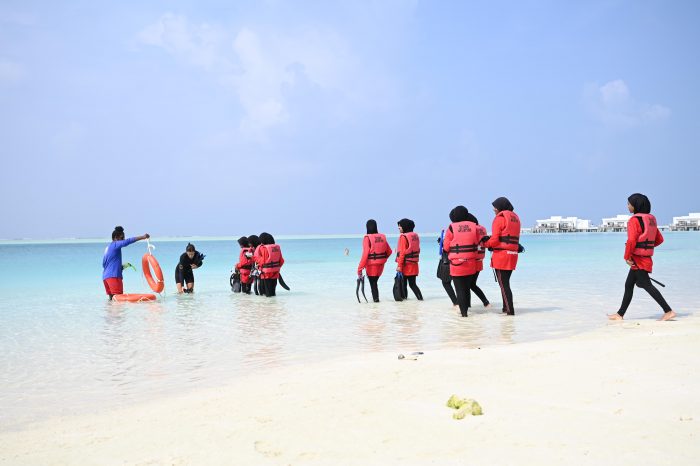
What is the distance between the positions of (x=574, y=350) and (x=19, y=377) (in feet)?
20.5

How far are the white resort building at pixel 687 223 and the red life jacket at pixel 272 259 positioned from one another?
14518 centimetres

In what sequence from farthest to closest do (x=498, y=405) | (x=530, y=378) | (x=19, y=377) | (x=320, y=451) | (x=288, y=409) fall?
1. (x=19, y=377)
2. (x=530, y=378)
3. (x=288, y=409)
4. (x=498, y=405)
5. (x=320, y=451)

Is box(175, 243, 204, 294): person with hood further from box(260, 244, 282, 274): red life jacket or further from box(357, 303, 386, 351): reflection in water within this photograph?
box(357, 303, 386, 351): reflection in water

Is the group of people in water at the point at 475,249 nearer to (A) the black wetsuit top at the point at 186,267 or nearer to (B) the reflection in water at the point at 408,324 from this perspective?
(B) the reflection in water at the point at 408,324

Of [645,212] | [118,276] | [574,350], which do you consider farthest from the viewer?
[118,276]

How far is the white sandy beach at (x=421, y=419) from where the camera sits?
3213mm

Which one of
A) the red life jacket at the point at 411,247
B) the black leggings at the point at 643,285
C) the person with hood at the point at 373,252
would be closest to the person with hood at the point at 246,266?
the person with hood at the point at 373,252

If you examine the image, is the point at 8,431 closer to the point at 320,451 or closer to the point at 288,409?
the point at 288,409

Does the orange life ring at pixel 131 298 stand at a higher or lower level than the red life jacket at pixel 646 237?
lower

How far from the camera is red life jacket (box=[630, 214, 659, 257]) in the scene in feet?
27.9

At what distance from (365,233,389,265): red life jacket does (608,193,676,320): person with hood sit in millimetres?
5261

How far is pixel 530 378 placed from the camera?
470 cm

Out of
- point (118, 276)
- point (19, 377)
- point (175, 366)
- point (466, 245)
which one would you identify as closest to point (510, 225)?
point (466, 245)

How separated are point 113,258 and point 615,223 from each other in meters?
161
